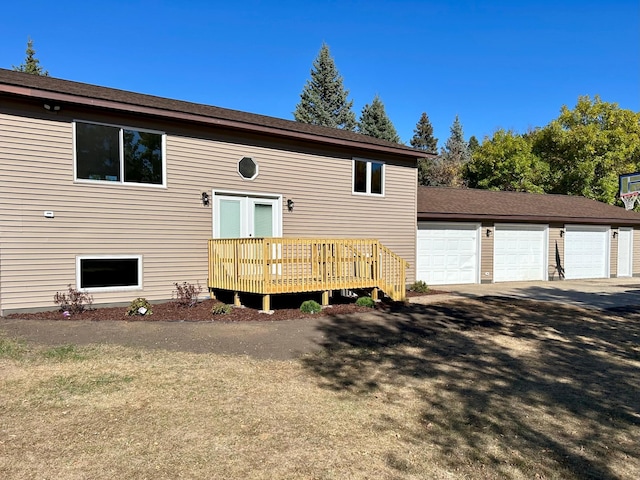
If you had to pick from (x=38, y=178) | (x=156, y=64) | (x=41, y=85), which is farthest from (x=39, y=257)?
(x=156, y=64)

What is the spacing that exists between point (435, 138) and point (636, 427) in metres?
55.1

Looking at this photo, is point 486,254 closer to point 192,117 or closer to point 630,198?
point 630,198

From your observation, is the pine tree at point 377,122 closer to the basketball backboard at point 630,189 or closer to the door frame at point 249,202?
the basketball backboard at point 630,189

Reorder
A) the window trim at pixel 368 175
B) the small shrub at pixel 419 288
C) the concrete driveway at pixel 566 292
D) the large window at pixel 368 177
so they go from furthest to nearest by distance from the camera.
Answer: the large window at pixel 368 177 → the window trim at pixel 368 175 → the small shrub at pixel 419 288 → the concrete driveway at pixel 566 292

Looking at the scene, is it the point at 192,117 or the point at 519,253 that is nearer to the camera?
the point at 192,117

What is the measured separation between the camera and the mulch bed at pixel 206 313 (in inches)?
297

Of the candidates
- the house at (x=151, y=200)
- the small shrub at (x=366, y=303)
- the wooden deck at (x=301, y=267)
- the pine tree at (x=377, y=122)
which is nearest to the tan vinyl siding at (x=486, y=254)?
the house at (x=151, y=200)

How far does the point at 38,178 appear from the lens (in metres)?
7.84

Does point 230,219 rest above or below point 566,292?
above

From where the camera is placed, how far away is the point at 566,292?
1212 cm

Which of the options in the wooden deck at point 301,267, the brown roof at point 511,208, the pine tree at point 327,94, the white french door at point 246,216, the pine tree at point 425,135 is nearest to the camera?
the wooden deck at point 301,267

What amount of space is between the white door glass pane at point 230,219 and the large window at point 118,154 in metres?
1.53

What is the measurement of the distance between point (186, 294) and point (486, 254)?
1043 cm

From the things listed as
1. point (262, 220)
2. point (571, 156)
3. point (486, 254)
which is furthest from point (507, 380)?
point (571, 156)
